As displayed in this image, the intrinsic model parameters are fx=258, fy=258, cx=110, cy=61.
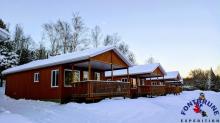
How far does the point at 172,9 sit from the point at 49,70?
10.9m

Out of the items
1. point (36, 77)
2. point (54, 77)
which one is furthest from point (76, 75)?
point (36, 77)

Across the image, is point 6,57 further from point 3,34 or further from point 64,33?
point 3,34

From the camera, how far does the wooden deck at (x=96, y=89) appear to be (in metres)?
17.6

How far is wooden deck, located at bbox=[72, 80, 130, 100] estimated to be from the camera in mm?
17641

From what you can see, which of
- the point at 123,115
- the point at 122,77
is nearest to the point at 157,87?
the point at 122,77

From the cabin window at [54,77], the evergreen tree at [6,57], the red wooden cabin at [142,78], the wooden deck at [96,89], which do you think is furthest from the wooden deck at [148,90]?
the evergreen tree at [6,57]

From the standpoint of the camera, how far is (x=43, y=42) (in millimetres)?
54625

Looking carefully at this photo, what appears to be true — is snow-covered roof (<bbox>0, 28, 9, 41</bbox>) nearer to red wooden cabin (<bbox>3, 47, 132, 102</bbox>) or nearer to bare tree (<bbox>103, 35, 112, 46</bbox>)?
red wooden cabin (<bbox>3, 47, 132, 102</bbox>)

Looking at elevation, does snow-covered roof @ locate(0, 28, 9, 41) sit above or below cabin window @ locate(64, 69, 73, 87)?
above

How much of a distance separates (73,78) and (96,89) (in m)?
3.72

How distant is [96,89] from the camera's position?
18.2 meters

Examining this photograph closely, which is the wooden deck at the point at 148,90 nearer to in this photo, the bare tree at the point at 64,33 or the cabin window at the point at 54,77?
the cabin window at the point at 54,77

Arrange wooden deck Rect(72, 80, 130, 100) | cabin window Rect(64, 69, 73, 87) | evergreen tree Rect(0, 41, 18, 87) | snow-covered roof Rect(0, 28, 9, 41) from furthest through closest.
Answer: evergreen tree Rect(0, 41, 18, 87), cabin window Rect(64, 69, 73, 87), wooden deck Rect(72, 80, 130, 100), snow-covered roof Rect(0, 28, 9, 41)

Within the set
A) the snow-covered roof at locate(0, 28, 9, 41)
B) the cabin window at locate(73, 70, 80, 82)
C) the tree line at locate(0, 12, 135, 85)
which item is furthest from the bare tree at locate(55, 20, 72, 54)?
the snow-covered roof at locate(0, 28, 9, 41)
